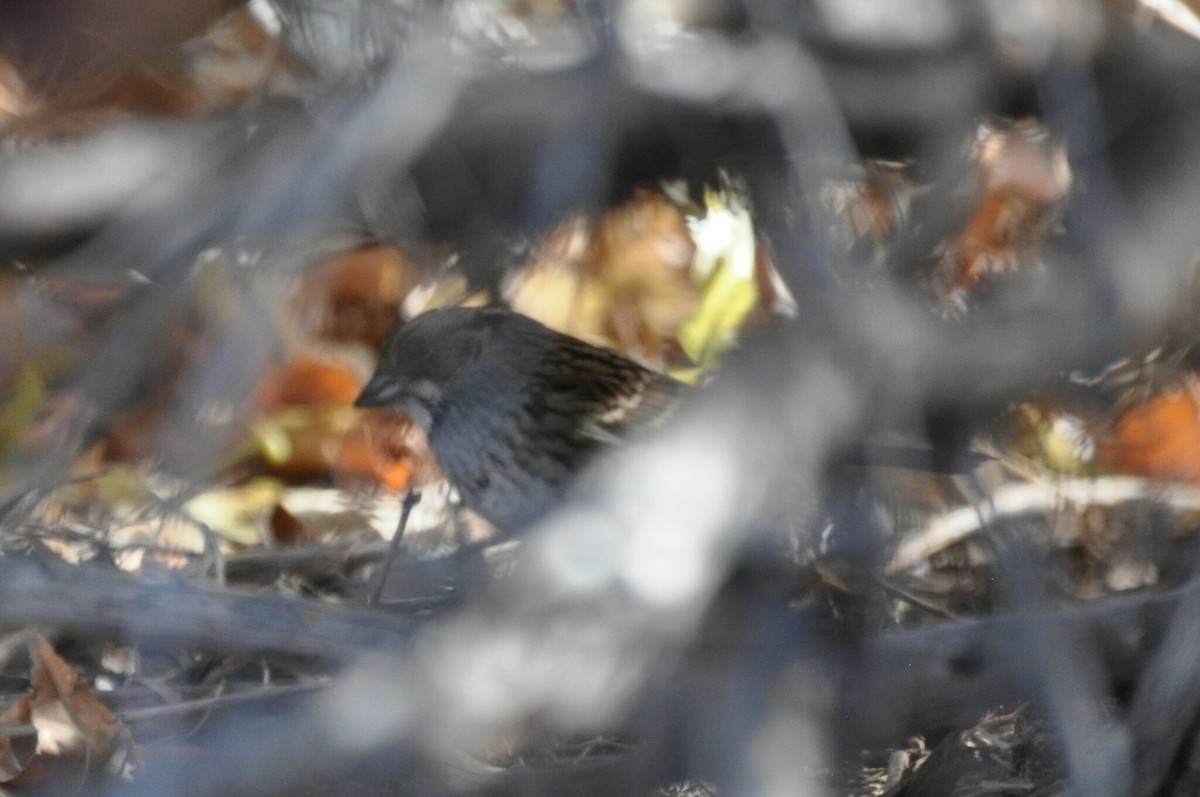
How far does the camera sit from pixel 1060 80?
2793 mm

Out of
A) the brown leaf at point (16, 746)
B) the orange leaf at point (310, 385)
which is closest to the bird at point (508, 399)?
the orange leaf at point (310, 385)

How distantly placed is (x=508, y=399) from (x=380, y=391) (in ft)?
1.03

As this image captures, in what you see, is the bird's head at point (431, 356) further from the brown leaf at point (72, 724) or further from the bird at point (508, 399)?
the brown leaf at point (72, 724)

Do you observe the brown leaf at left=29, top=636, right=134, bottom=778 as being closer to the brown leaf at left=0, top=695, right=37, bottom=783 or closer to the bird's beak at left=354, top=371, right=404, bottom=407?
the brown leaf at left=0, top=695, right=37, bottom=783

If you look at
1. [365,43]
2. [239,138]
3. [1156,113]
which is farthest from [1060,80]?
[239,138]

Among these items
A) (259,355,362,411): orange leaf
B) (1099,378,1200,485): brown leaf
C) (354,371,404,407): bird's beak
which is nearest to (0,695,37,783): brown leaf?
(354,371,404,407): bird's beak

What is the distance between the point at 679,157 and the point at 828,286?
4.21ft

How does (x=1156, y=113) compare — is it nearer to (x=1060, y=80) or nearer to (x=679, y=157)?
(x=1060, y=80)

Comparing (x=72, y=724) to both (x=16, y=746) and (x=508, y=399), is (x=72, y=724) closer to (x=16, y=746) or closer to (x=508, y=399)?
(x=16, y=746)

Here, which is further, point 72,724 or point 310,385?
point 310,385

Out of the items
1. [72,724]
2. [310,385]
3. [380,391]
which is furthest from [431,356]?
[72,724]

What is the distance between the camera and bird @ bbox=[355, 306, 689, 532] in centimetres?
341

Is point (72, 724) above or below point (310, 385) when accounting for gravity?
above

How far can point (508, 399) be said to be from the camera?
3.58 m
